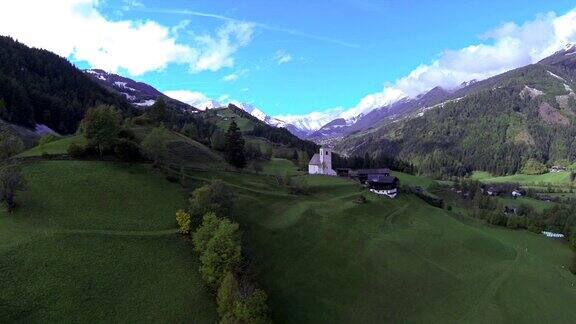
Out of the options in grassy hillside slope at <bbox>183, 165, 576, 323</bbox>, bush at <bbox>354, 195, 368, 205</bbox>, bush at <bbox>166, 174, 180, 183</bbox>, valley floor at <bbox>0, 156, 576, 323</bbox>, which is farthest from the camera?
bush at <bbox>354, 195, 368, 205</bbox>

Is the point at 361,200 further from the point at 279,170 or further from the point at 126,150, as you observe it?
the point at 126,150

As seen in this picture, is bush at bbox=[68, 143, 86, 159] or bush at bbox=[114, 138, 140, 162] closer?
bush at bbox=[68, 143, 86, 159]

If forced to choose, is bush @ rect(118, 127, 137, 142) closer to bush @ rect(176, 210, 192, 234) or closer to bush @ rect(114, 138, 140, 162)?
bush @ rect(114, 138, 140, 162)

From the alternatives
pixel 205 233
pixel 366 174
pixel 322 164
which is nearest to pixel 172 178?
pixel 205 233

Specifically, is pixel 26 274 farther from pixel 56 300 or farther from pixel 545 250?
pixel 545 250

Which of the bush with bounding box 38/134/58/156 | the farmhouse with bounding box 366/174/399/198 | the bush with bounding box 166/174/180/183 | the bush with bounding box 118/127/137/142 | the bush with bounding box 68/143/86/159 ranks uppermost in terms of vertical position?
the bush with bounding box 118/127/137/142

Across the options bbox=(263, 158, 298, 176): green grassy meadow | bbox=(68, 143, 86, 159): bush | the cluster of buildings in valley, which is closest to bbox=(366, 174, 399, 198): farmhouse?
the cluster of buildings in valley

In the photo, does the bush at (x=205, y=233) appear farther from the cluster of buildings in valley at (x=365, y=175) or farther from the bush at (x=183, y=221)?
the cluster of buildings in valley at (x=365, y=175)

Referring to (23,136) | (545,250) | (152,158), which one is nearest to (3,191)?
(152,158)
